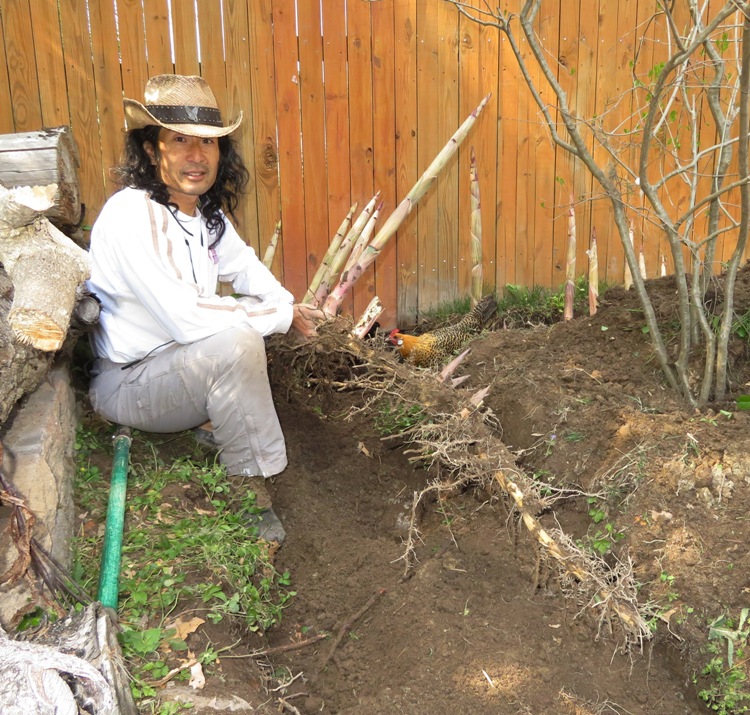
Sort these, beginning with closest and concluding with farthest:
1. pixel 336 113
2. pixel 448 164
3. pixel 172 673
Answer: pixel 172 673
pixel 336 113
pixel 448 164

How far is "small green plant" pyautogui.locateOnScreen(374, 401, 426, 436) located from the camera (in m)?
2.87

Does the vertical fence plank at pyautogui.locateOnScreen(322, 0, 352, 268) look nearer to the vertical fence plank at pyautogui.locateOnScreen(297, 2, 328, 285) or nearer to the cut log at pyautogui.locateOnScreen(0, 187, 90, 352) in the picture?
the vertical fence plank at pyautogui.locateOnScreen(297, 2, 328, 285)

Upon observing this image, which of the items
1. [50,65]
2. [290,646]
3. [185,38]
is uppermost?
[185,38]

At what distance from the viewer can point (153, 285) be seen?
2.47 meters

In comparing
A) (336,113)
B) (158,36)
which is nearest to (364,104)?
(336,113)

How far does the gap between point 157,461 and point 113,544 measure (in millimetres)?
576

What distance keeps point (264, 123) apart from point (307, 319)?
5.43 feet

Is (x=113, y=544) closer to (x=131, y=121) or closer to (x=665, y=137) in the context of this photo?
(x=131, y=121)

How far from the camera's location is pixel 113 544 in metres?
2.19

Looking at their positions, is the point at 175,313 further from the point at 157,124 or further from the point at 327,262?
the point at 327,262

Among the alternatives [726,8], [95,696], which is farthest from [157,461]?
[726,8]

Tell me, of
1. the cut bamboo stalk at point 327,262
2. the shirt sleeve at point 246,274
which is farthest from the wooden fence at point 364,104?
the shirt sleeve at point 246,274

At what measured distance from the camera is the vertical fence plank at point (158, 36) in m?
3.79

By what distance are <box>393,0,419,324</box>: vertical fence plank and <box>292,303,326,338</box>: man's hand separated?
158 centimetres
